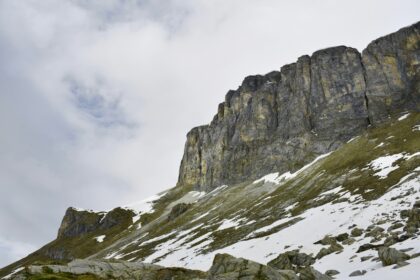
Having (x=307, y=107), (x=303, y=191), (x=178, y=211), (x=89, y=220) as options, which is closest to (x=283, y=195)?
(x=303, y=191)

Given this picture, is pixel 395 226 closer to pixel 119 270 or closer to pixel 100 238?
pixel 119 270

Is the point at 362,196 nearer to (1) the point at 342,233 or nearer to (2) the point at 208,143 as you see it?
(1) the point at 342,233

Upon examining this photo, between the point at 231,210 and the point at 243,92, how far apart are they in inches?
3137

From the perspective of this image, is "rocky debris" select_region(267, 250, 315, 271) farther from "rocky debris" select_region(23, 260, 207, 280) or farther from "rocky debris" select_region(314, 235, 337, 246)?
"rocky debris" select_region(23, 260, 207, 280)

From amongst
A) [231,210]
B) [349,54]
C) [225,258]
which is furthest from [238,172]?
[225,258]

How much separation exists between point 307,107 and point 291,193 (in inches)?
2426

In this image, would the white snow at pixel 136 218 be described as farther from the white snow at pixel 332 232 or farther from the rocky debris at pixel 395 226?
the rocky debris at pixel 395 226

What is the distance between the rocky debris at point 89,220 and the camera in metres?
161

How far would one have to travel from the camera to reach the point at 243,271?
67.4 ft

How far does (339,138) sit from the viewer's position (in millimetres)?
115812

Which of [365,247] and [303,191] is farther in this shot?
[303,191]

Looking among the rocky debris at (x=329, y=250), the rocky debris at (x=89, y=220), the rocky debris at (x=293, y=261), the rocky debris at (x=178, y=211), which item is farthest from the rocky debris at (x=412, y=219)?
the rocky debris at (x=89, y=220)

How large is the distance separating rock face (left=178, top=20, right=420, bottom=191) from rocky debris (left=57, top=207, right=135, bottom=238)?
31.8m

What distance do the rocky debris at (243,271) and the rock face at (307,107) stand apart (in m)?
93.7
